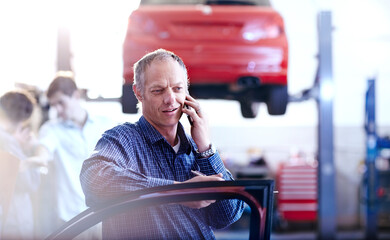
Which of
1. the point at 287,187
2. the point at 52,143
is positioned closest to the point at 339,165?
the point at 287,187

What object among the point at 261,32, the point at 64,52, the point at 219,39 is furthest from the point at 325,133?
the point at 64,52

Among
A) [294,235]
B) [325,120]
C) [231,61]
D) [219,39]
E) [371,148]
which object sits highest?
[219,39]

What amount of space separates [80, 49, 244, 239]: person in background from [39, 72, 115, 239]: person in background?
677 mm

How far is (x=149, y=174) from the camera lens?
92 cm

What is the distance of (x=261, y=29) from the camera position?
2420 millimetres

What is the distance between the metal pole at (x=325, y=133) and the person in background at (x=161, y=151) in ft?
8.12

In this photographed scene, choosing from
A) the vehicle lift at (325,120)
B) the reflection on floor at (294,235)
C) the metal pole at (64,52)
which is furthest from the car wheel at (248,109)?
the reflection on floor at (294,235)

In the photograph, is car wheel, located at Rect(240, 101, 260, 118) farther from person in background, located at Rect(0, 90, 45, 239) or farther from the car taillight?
person in background, located at Rect(0, 90, 45, 239)

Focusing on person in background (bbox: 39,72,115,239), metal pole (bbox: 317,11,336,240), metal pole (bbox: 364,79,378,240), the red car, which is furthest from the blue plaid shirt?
metal pole (bbox: 364,79,378,240)

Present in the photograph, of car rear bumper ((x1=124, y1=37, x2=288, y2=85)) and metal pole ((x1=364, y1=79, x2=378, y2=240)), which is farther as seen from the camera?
A: metal pole ((x1=364, y1=79, x2=378, y2=240))

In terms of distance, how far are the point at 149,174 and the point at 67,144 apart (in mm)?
838

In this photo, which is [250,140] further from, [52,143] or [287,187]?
[52,143]

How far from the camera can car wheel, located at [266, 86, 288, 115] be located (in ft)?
8.26

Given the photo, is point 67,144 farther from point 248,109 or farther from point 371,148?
point 371,148
